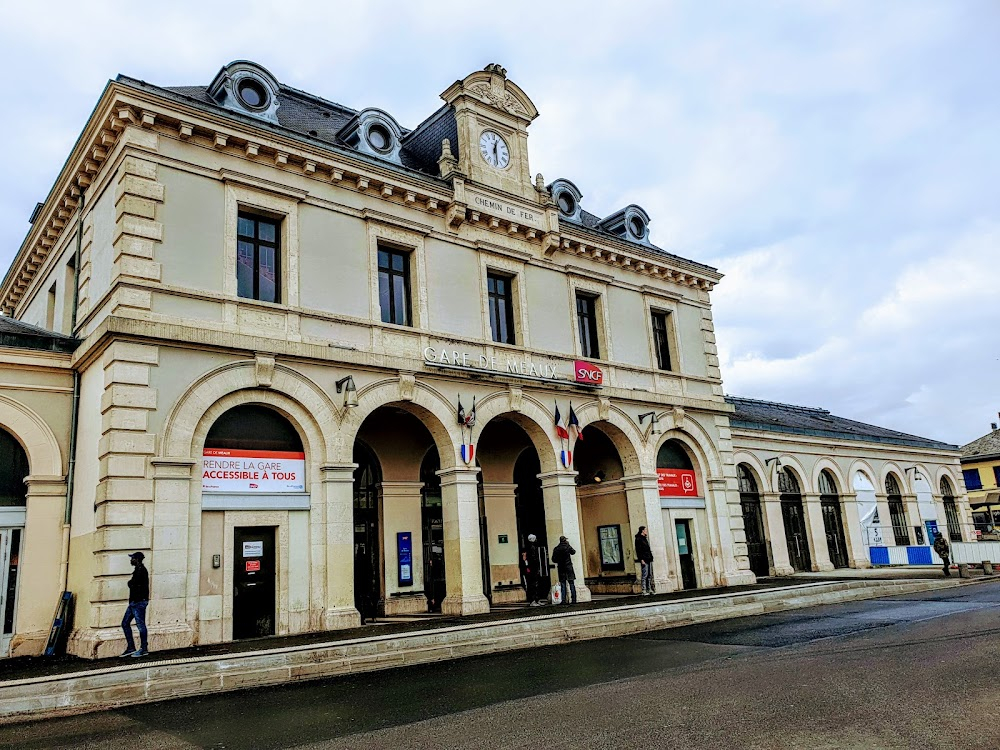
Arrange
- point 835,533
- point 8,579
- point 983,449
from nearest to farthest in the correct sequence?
point 8,579 → point 835,533 → point 983,449

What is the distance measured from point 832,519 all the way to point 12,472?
28.7 meters

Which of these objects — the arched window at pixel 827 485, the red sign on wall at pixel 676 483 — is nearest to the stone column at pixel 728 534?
the red sign on wall at pixel 676 483

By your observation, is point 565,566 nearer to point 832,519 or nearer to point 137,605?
point 137,605

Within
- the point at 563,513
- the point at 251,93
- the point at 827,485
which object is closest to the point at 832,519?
the point at 827,485

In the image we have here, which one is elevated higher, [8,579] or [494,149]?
[494,149]

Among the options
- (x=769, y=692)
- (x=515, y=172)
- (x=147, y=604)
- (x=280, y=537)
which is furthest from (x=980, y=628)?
(x=515, y=172)

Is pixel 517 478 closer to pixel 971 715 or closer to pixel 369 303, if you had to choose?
pixel 369 303

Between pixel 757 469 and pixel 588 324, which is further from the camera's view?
pixel 757 469

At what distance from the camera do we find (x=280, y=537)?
49.3 ft

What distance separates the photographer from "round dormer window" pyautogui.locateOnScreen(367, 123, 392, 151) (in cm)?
1872

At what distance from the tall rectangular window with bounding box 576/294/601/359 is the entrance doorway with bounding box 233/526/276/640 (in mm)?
10859

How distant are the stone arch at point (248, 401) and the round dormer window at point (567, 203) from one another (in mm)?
10403

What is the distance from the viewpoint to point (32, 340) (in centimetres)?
1517

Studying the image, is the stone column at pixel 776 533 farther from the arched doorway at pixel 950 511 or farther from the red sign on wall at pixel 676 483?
the arched doorway at pixel 950 511
